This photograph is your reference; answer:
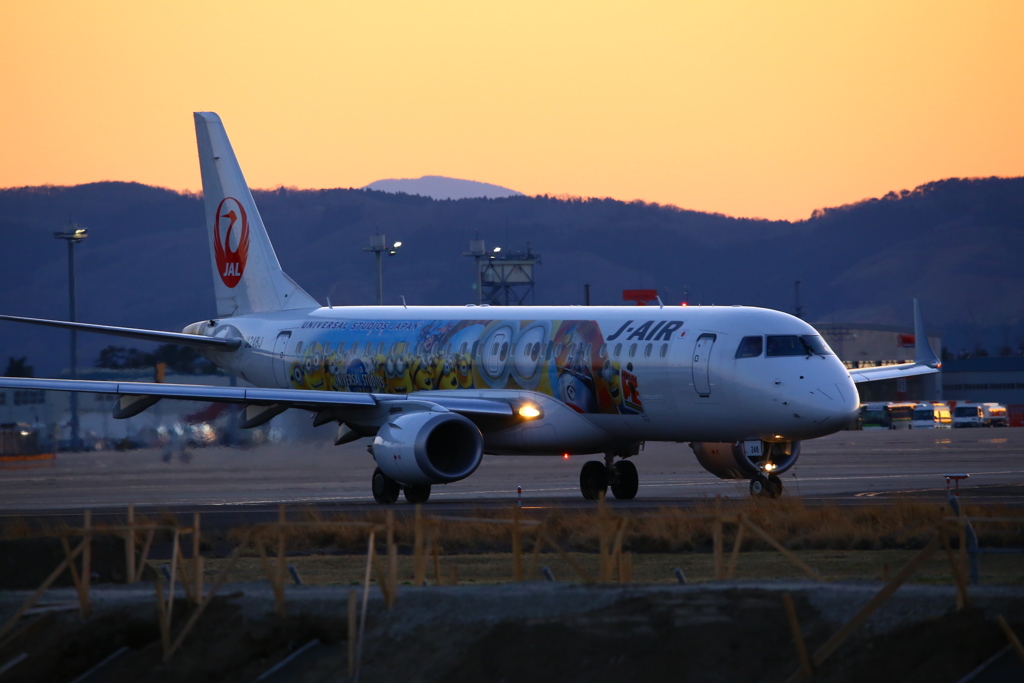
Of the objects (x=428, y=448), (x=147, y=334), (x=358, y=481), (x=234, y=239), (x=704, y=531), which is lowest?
(x=358, y=481)

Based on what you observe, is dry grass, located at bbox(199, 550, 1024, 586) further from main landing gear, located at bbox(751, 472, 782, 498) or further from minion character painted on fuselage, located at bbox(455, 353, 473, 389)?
minion character painted on fuselage, located at bbox(455, 353, 473, 389)

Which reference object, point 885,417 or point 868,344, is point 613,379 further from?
point 868,344

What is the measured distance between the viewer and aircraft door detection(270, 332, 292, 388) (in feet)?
111

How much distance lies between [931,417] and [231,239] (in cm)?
5814

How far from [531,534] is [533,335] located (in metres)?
8.70

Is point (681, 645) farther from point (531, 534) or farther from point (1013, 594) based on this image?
point (531, 534)

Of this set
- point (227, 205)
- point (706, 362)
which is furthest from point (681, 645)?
point (227, 205)

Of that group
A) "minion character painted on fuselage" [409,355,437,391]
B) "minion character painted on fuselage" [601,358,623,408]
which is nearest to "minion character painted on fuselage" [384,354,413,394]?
"minion character painted on fuselage" [409,355,437,391]

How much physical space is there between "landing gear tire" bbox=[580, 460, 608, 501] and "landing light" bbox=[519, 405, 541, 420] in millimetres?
1552

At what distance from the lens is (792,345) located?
83.9 feet

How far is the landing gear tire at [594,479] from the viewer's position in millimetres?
28500

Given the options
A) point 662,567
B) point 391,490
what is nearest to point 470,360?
point 391,490

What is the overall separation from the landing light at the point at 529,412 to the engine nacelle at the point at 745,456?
9.48 ft

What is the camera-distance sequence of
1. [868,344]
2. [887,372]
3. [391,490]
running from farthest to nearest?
[868,344] < [887,372] < [391,490]
